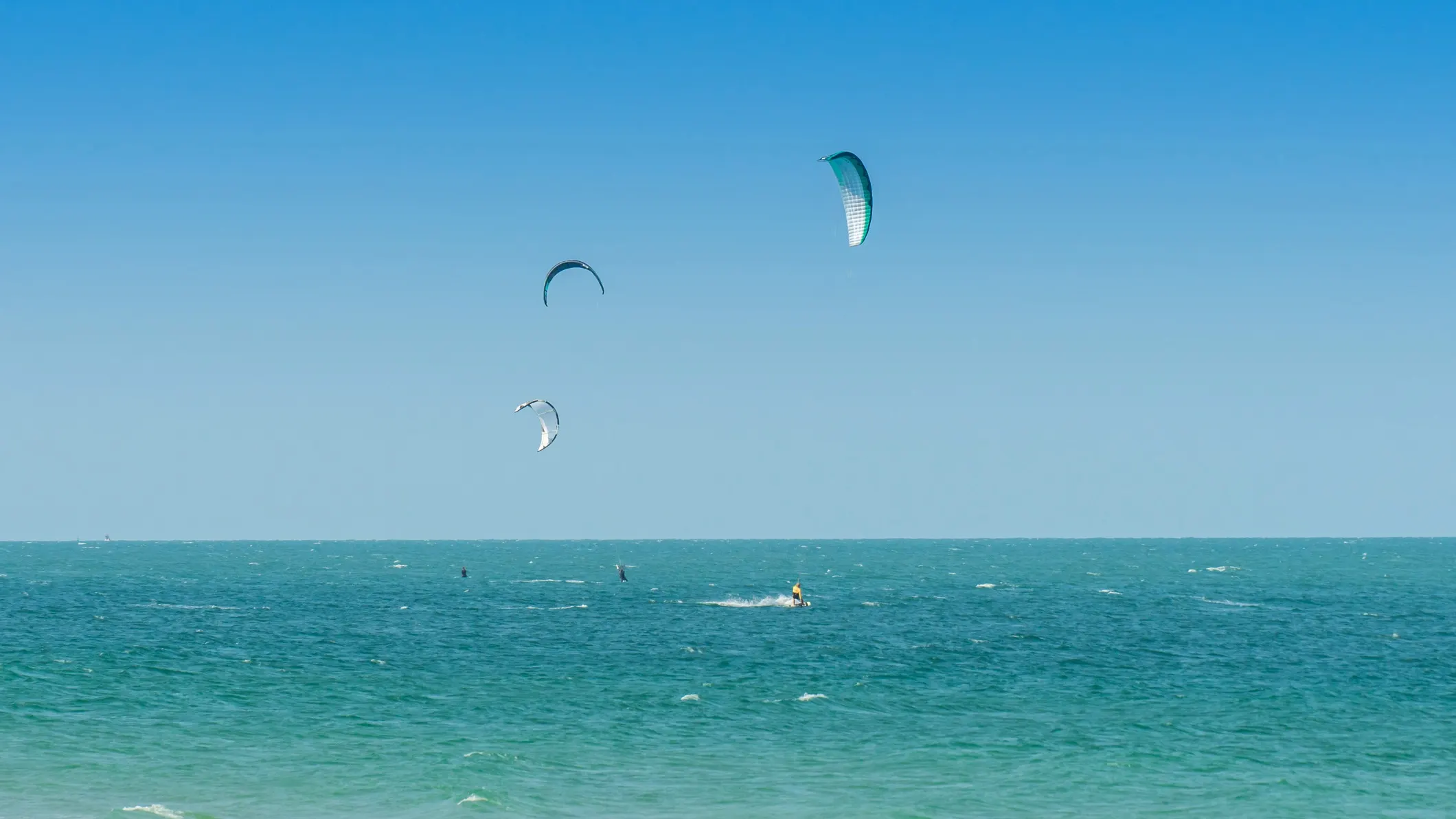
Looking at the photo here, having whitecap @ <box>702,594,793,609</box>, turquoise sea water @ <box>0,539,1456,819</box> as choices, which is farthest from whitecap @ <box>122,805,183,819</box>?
whitecap @ <box>702,594,793,609</box>

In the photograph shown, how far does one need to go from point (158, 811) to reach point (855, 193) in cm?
3040

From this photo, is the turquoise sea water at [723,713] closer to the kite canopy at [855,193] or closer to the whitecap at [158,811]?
the whitecap at [158,811]

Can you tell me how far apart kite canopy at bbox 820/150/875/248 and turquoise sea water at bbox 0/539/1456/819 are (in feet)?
56.6

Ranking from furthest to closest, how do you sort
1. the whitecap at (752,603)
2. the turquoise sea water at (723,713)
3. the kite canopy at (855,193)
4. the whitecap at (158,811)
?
the whitecap at (752,603)
the kite canopy at (855,193)
the turquoise sea water at (723,713)
the whitecap at (158,811)

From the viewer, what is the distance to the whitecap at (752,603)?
9888 cm

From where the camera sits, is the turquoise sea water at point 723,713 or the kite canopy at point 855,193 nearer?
the turquoise sea water at point 723,713

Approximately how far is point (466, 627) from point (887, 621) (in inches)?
1045

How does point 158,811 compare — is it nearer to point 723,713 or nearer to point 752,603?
point 723,713

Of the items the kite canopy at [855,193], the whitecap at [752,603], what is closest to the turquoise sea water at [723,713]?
the whitecap at [752,603]

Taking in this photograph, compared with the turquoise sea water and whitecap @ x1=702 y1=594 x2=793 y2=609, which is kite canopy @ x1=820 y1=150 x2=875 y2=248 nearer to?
the turquoise sea water

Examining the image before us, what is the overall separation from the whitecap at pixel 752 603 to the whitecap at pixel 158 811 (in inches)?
2635

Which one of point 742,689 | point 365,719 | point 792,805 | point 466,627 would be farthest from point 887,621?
point 792,805

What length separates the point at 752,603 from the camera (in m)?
102

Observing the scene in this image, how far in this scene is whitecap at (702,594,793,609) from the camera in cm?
9888
